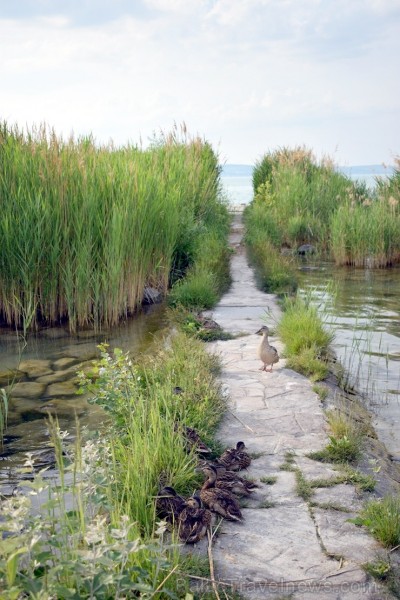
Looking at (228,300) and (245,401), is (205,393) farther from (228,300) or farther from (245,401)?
(228,300)

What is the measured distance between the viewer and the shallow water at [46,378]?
518 centimetres

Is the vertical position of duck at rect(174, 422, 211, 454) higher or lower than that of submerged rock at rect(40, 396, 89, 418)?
higher

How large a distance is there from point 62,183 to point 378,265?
324 inches

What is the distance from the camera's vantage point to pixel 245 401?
18.6 ft

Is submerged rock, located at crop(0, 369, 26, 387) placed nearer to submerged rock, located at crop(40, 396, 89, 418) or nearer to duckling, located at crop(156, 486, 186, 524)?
submerged rock, located at crop(40, 396, 89, 418)

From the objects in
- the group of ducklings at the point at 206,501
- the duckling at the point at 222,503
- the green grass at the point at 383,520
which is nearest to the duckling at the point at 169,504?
the group of ducklings at the point at 206,501

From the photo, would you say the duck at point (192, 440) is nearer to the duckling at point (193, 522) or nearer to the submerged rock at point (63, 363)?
the duckling at point (193, 522)

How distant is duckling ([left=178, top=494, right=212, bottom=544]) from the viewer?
348 cm

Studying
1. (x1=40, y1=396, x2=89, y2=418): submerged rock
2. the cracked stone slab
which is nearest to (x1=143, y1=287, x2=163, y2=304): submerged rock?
(x1=40, y1=396, x2=89, y2=418): submerged rock

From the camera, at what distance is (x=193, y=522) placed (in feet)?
11.7

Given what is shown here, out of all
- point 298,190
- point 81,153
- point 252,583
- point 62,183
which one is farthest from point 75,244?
point 298,190

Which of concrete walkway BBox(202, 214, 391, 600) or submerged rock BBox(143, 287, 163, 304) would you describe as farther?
submerged rock BBox(143, 287, 163, 304)

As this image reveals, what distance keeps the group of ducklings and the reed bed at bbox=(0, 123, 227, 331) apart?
4244 mm

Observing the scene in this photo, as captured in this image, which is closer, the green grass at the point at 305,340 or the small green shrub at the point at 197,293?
the green grass at the point at 305,340
